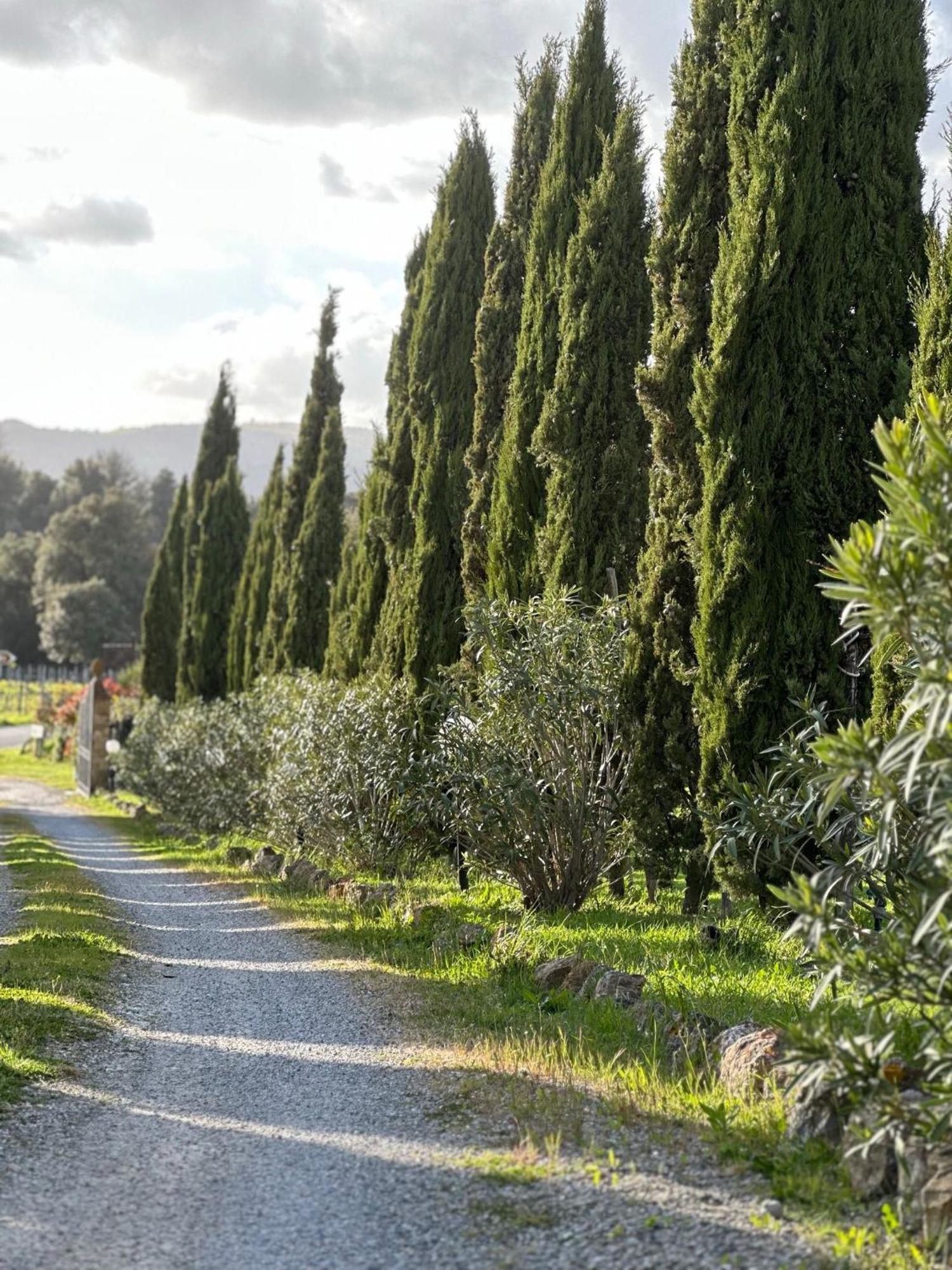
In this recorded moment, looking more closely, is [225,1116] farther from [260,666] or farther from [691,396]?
[260,666]

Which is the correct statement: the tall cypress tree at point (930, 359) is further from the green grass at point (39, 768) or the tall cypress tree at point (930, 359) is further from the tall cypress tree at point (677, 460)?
the green grass at point (39, 768)

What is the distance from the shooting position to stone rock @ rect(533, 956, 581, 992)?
6.27 m

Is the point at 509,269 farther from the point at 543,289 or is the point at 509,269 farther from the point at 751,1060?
the point at 751,1060

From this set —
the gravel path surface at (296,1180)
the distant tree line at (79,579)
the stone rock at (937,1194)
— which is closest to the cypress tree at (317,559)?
the gravel path surface at (296,1180)

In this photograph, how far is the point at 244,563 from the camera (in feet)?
83.7

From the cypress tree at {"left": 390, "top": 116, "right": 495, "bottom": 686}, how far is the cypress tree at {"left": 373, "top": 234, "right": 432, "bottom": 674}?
10 cm

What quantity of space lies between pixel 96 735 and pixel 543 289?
19222mm

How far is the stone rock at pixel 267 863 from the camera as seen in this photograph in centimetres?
1256

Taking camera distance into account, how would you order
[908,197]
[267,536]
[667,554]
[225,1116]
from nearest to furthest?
[225,1116] < [908,197] < [667,554] < [267,536]

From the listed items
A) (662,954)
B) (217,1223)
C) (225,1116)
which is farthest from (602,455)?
(217,1223)

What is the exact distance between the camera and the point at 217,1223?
3703 mm

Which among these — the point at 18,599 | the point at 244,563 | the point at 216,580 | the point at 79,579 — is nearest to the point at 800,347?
the point at 244,563

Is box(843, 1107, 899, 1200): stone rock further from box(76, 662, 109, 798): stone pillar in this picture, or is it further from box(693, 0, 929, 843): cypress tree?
box(76, 662, 109, 798): stone pillar

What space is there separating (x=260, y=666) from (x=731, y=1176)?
18485mm
